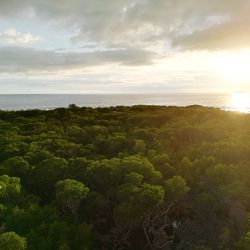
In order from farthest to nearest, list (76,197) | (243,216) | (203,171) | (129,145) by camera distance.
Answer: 1. (129,145)
2. (203,171)
3. (243,216)
4. (76,197)

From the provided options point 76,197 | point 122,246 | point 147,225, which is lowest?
point 122,246

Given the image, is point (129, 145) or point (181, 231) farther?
point (129, 145)

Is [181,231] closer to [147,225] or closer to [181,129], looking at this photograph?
[147,225]

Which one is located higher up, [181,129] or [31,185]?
[181,129]

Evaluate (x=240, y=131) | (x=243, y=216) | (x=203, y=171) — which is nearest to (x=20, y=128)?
(x=240, y=131)

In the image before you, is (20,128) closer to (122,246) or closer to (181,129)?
(181,129)

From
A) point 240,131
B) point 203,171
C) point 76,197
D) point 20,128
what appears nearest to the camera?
point 76,197
